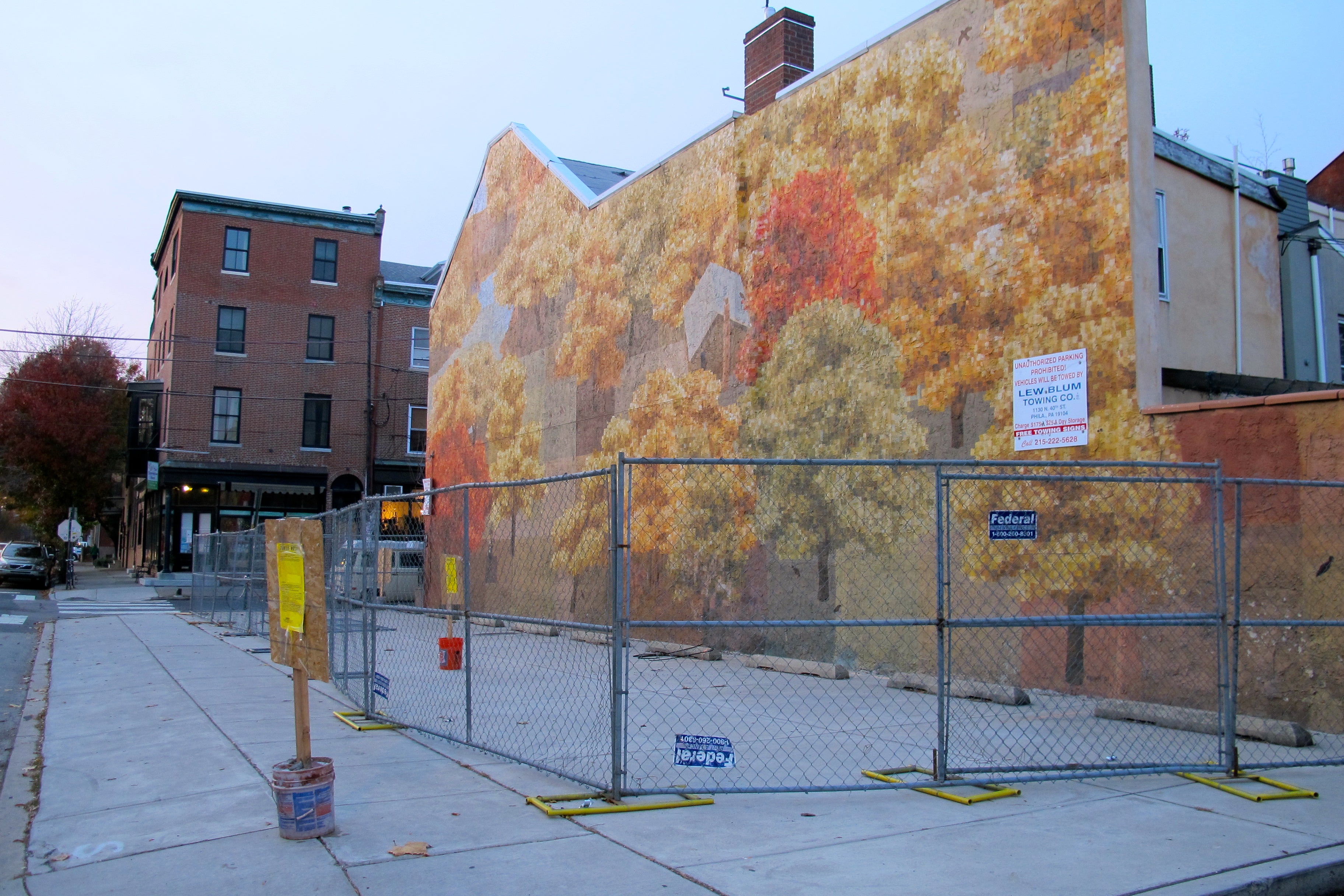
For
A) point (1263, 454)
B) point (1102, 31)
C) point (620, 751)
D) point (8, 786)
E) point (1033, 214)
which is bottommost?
point (8, 786)

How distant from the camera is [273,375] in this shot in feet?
127

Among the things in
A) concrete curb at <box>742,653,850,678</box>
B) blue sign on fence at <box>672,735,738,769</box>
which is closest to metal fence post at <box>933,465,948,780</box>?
blue sign on fence at <box>672,735,738,769</box>

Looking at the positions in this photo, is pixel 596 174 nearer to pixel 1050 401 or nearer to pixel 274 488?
pixel 1050 401

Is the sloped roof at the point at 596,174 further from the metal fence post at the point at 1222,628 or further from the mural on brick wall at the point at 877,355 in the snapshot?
the metal fence post at the point at 1222,628

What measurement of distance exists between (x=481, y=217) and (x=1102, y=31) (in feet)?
57.9

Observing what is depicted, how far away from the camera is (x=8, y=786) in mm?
7441

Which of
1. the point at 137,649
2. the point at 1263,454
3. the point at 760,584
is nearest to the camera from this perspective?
the point at 1263,454

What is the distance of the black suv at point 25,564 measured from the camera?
3488cm

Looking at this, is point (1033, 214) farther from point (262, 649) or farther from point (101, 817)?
point (262, 649)

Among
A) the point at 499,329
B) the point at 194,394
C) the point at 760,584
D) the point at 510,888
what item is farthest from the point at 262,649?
the point at 194,394

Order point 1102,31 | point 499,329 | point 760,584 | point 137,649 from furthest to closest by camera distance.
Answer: point 499,329 < point 137,649 < point 760,584 < point 1102,31

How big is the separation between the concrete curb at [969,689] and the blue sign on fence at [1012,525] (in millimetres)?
2919

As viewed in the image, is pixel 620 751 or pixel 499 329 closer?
pixel 620 751

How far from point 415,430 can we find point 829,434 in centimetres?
2965
